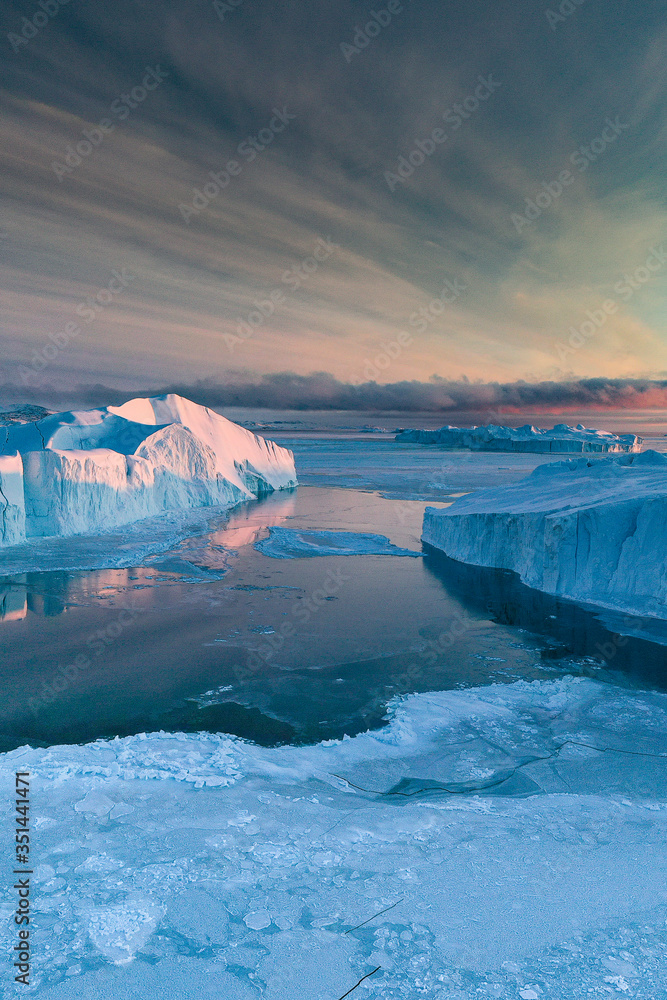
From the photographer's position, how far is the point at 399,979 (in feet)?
7.03

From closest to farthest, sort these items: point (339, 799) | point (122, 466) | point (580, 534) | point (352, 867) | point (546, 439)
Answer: point (352, 867) → point (339, 799) → point (580, 534) → point (122, 466) → point (546, 439)

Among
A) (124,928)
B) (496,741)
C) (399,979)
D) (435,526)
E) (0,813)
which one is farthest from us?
(435,526)

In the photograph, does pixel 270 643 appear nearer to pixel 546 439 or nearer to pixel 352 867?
pixel 352 867

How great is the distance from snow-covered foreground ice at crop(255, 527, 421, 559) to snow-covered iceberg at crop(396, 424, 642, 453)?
43465 millimetres

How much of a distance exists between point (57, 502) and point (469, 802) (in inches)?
498

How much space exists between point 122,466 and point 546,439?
47.5 metres

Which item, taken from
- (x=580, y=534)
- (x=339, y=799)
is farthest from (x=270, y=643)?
(x=580, y=534)

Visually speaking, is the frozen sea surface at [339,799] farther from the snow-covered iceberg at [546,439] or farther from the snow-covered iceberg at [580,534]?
the snow-covered iceberg at [546,439]

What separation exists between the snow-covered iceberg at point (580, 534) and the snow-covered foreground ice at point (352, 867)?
4.29 metres

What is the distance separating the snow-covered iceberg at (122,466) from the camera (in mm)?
13188

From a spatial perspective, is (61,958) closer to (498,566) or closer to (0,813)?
(0,813)

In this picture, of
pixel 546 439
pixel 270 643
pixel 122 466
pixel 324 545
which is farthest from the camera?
pixel 546 439

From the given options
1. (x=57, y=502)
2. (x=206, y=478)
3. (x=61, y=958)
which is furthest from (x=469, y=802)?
(x=206, y=478)

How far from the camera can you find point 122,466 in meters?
15.3
